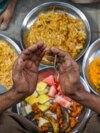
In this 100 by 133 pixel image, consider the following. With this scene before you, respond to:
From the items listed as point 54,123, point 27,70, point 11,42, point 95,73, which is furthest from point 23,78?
point 11,42

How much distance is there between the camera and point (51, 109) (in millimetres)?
2721

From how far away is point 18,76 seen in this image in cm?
165

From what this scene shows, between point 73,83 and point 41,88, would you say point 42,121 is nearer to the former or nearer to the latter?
point 41,88

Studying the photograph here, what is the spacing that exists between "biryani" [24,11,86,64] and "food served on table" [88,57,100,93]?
0.15m

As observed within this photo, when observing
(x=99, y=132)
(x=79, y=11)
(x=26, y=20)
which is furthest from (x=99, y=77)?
(x=99, y=132)

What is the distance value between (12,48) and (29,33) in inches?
7.3

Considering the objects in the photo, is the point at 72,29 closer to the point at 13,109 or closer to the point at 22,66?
the point at 13,109

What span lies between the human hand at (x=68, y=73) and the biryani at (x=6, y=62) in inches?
47.4

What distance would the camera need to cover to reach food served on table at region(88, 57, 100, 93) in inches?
107

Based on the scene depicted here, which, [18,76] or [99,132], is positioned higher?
[18,76]

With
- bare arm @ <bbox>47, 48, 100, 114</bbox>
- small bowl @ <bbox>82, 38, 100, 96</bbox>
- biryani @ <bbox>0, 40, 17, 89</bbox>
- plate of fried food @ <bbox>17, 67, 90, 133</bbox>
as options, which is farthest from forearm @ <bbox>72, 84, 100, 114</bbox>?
biryani @ <bbox>0, 40, 17, 89</bbox>

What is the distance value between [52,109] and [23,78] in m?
1.10

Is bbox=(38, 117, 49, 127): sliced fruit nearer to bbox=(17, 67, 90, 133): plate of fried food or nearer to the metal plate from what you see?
bbox=(17, 67, 90, 133): plate of fried food

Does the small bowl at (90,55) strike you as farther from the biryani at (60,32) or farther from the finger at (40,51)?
the finger at (40,51)
